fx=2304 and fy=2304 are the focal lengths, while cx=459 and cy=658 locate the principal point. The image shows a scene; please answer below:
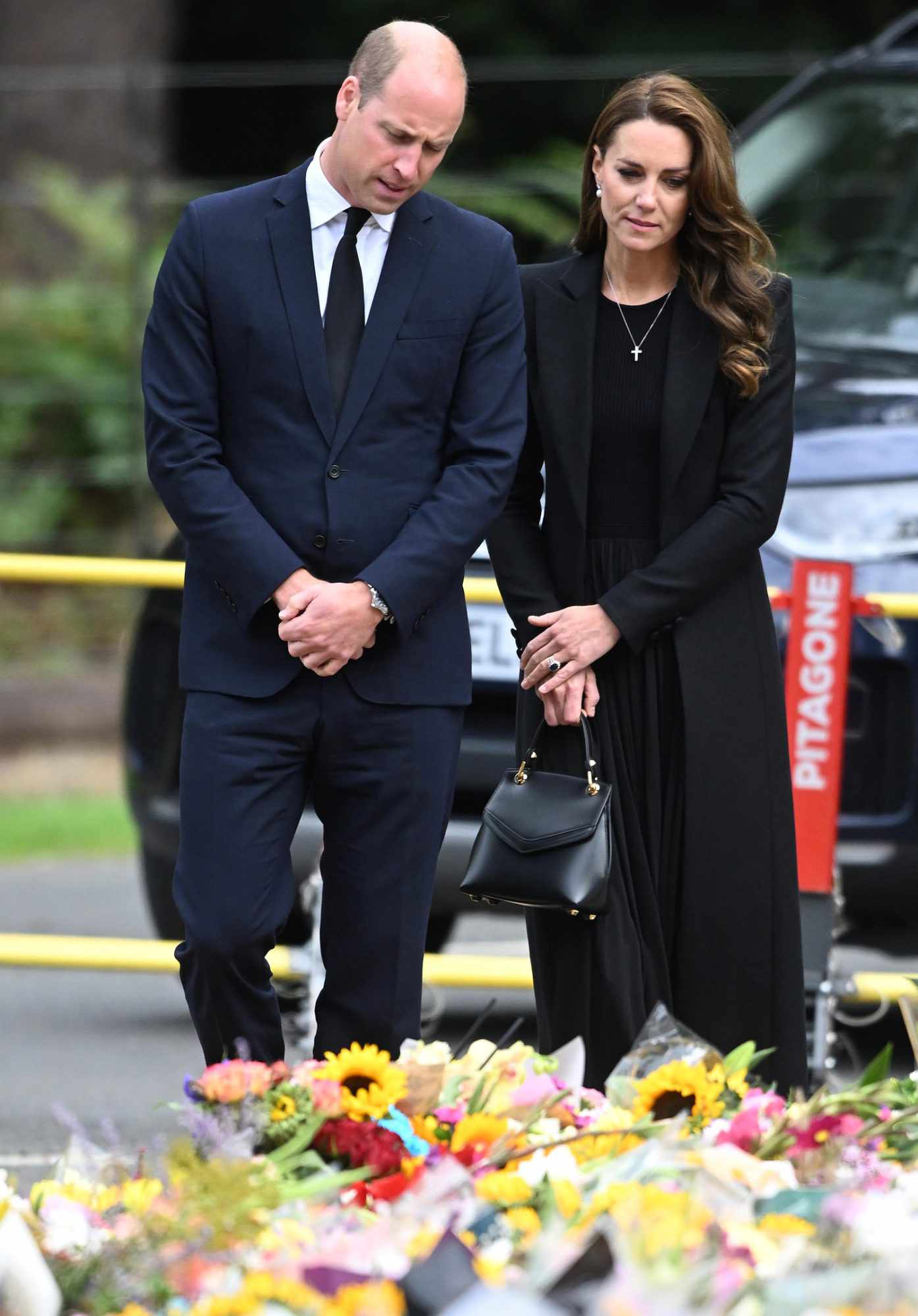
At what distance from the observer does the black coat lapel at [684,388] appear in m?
3.94

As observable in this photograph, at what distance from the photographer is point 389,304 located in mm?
3764

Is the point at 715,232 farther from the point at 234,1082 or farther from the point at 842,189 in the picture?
the point at 842,189

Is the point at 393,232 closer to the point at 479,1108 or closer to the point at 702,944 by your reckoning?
the point at 702,944

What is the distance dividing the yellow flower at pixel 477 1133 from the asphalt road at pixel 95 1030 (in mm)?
2111

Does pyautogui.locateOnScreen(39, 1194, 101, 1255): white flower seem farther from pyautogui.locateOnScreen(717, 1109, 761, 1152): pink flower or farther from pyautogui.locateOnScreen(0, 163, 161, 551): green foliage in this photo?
pyautogui.locateOnScreen(0, 163, 161, 551): green foliage

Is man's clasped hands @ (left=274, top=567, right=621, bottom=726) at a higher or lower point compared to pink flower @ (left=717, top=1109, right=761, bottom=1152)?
higher

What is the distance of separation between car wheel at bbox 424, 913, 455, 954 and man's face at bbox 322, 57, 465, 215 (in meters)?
2.93

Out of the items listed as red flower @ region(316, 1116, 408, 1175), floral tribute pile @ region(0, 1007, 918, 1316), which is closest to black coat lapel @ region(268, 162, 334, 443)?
floral tribute pile @ region(0, 1007, 918, 1316)

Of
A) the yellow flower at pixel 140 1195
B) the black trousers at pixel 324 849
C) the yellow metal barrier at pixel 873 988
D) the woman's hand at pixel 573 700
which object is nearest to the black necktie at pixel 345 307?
the black trousers at pixel 324 849

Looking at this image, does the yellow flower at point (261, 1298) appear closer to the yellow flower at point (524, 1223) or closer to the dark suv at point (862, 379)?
the yellow flower at point (524, 1223)

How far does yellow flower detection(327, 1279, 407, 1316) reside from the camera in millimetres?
1834

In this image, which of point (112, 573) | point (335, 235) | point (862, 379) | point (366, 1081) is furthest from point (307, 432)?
point (862, 379)

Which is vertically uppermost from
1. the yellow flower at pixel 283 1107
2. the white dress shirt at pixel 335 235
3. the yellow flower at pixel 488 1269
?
the white dress shirt at pixel 335 235

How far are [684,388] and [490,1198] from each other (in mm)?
2015
